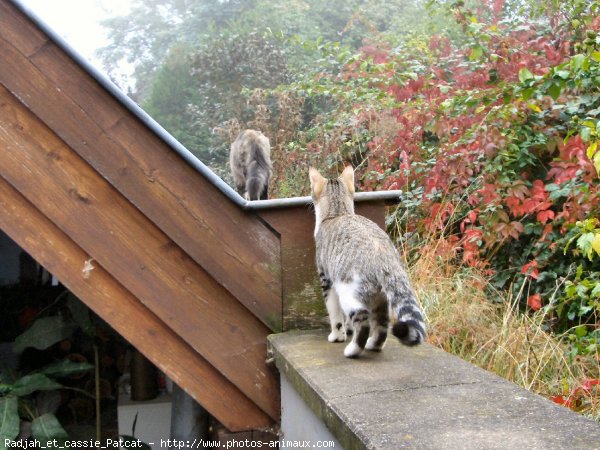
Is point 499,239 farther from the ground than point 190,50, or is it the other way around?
point 190,50

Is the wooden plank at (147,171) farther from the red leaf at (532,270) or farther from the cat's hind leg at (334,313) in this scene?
the red leaf at (532,270)

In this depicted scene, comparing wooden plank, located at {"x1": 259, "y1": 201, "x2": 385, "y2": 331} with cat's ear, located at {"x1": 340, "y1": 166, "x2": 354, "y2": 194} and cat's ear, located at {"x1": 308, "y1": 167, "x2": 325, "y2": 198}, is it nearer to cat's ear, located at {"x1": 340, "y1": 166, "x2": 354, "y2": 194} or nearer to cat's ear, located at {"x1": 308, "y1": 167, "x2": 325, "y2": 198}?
cat's ear, located at {"x1": 308, "y1": 167, "x2": 325, "y2": 198}

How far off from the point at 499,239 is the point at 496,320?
83 cm

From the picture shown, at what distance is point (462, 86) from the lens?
4773 mm

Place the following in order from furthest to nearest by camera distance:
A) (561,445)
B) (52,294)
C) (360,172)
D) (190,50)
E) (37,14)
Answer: (190,50)
(360,172)
(52,294)
(37,14)
(561,445)

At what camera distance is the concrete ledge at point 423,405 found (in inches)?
45.4

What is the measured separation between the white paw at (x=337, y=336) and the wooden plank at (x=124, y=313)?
0.42m

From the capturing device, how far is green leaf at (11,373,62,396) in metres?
2.55

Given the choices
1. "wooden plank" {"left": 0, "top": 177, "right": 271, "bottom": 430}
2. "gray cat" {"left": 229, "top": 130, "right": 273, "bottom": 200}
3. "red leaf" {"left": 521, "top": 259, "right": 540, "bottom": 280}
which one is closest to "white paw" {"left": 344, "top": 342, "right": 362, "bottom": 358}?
"wooden plank" {"left": 0, "top": 177, "right": 271, "bottom": 430}

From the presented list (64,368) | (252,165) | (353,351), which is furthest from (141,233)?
(252,165)

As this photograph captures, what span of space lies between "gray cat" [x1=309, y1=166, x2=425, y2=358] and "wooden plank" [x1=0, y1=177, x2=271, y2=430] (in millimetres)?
481

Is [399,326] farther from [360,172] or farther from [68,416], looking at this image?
[360,172]

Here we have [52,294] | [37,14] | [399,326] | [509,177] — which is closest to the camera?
[399,326]

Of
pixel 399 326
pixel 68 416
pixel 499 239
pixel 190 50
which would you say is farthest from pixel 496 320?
pixel 190 50
